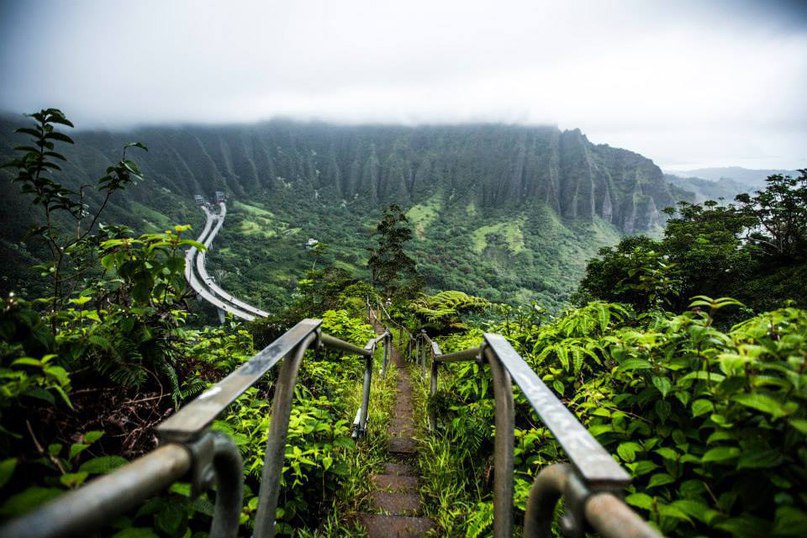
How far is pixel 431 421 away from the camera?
125 inches

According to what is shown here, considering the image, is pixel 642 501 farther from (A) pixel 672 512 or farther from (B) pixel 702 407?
(B) pixel 702 407

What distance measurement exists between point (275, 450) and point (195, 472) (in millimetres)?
714

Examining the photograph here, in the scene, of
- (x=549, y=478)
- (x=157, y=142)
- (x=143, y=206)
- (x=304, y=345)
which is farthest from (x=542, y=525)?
(x=157, y=142)

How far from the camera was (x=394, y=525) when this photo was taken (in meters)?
2.07

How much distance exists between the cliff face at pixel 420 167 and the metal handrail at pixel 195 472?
118 meters

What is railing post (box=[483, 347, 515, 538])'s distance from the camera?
1.26 metres

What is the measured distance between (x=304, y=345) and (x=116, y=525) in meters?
0.84

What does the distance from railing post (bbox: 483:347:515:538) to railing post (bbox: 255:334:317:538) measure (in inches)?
32.1

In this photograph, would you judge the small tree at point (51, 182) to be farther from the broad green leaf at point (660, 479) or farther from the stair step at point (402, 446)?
the broad green leaf at point (660, 479)

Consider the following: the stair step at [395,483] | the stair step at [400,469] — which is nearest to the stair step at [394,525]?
the stair step at [395,483]

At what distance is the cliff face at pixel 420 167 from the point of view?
110812 millimetres

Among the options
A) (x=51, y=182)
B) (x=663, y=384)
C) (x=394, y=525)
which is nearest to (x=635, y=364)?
(x=663, y=384)

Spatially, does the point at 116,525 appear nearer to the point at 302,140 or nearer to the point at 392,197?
the point at 392,197

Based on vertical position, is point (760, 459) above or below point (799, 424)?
below
